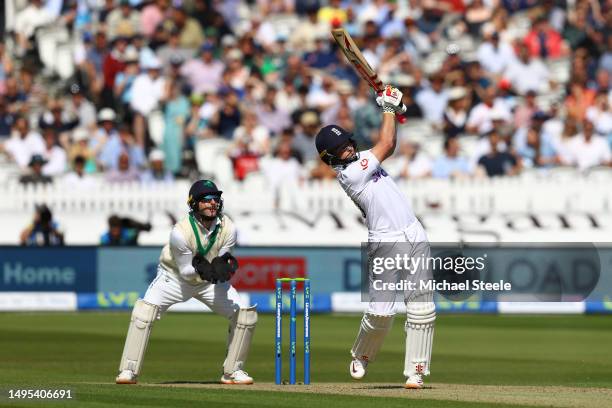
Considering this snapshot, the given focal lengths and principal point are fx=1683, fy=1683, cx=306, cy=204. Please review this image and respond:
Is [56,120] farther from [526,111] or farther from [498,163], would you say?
[526,111]

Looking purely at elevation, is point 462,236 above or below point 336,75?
below

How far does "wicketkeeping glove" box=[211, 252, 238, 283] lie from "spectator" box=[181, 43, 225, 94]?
1498cm

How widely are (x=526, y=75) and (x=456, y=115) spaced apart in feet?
6.64

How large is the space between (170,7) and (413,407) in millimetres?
19256

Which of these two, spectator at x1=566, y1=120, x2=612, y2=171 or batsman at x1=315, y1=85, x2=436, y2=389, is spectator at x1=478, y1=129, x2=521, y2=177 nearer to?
spectator at x1=566, y1=120, x2=612, y2=171

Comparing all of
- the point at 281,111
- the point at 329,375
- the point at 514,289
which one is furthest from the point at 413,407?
the point at 281,111

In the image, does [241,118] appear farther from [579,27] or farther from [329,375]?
[329,375]

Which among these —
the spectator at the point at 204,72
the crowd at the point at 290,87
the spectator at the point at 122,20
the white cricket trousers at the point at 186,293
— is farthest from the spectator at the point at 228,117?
the white cricket trousers at the point at 186,293

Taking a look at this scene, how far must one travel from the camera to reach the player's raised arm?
12.5m

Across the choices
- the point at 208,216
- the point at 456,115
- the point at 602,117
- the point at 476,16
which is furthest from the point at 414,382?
the point at 476,16

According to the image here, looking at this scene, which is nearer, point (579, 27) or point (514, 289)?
point (514, 289)

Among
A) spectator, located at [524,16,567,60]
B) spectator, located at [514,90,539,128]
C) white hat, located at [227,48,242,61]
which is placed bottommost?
spectator, located at [514,90,539,128]

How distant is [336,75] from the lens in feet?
92.6
